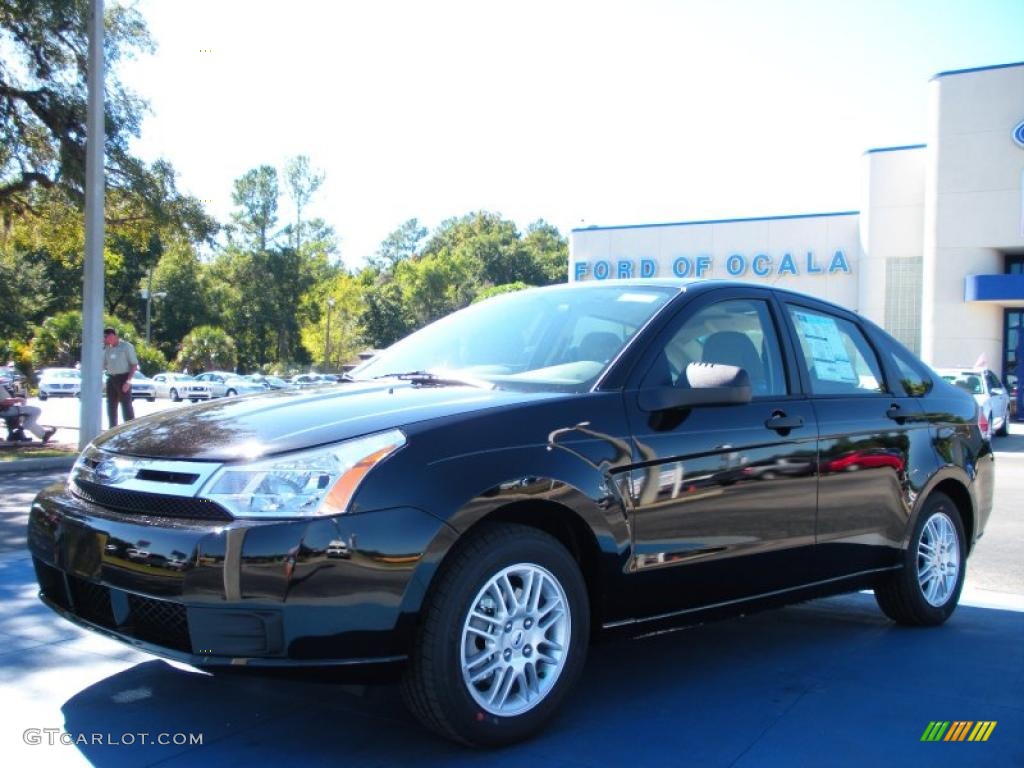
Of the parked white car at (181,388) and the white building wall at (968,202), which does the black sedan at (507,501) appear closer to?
the white building wall at (968,202)

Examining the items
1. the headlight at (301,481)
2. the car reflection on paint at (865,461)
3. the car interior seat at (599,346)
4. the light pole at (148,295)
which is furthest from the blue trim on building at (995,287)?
the light pole at (148,295)

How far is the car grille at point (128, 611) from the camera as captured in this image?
9.67ft

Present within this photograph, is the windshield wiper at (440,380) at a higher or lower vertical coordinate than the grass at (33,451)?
higher


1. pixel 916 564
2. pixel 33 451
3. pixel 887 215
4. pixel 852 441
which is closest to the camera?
pixel 852 441

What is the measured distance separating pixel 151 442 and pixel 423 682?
129 centimetres

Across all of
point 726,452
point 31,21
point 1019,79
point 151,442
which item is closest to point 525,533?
point 726,452

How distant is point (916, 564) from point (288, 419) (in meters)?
3.21

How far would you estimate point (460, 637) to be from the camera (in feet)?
9.86

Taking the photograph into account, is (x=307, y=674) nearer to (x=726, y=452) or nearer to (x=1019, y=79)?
(x=726, y=452)

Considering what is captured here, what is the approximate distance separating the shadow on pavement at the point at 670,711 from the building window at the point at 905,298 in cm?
3172

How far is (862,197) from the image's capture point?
34312mm

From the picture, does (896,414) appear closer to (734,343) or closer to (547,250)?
(734,343)

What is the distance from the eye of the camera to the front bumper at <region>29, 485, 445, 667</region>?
9.28 feet

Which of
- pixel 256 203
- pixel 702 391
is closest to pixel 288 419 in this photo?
pixel 702 391
